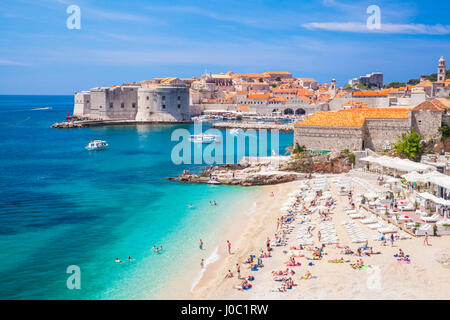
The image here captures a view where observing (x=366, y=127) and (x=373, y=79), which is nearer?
(x=366, y=127)

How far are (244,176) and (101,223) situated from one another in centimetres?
881

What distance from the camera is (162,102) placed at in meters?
64.9

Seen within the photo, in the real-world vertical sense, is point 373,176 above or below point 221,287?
above

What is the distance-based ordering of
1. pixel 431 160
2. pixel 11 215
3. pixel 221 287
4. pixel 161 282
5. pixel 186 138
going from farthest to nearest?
pixel 186 138
pixel 431 160
pixel 11 215
pixel 161 282
pixel 221 287

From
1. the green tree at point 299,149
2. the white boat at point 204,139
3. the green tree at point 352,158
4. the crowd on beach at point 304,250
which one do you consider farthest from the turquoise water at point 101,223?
the white boat at point 204,139

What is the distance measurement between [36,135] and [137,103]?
20.8 m

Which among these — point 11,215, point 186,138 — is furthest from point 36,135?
point 11,215

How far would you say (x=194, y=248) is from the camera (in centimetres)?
1310

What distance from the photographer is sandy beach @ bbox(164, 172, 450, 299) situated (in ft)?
29.7

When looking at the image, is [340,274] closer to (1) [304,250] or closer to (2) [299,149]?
(1) [304,250]

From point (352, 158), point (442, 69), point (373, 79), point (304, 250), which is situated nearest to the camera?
point (304, 250)

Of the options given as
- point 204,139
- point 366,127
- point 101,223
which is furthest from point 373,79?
point 101,223

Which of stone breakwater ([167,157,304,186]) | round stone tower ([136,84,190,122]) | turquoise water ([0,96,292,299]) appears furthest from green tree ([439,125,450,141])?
round stone tower ([136,84,190,122])
